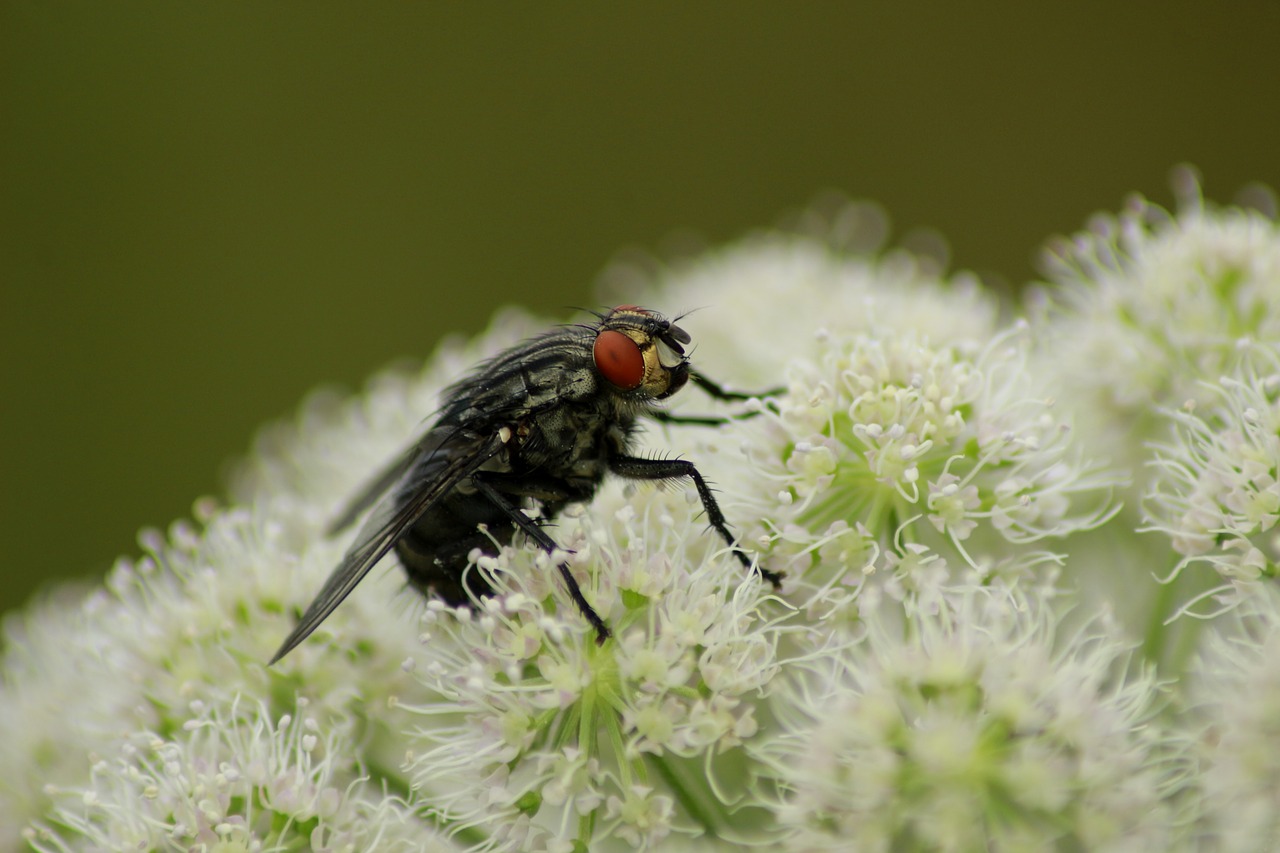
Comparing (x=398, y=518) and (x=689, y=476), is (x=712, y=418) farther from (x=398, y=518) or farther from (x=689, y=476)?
(x=398, y=518)

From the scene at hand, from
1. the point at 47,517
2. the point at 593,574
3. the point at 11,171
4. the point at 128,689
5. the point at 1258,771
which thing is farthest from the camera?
the point at 11,171

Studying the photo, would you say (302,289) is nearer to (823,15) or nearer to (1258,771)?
(823,15)

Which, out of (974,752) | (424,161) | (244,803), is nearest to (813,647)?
(974,752)

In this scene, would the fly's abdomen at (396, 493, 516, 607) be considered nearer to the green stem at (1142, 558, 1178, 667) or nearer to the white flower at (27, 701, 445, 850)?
the white flower at (27, 701, 445, 850)

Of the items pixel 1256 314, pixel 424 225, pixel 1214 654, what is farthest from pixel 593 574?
pixel 424 225

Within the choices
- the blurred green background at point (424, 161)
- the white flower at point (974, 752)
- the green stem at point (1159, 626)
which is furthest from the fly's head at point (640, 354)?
the blurred green background at point (424, 161)

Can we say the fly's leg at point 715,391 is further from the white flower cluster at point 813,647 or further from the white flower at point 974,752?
the white flower at point 974,752
